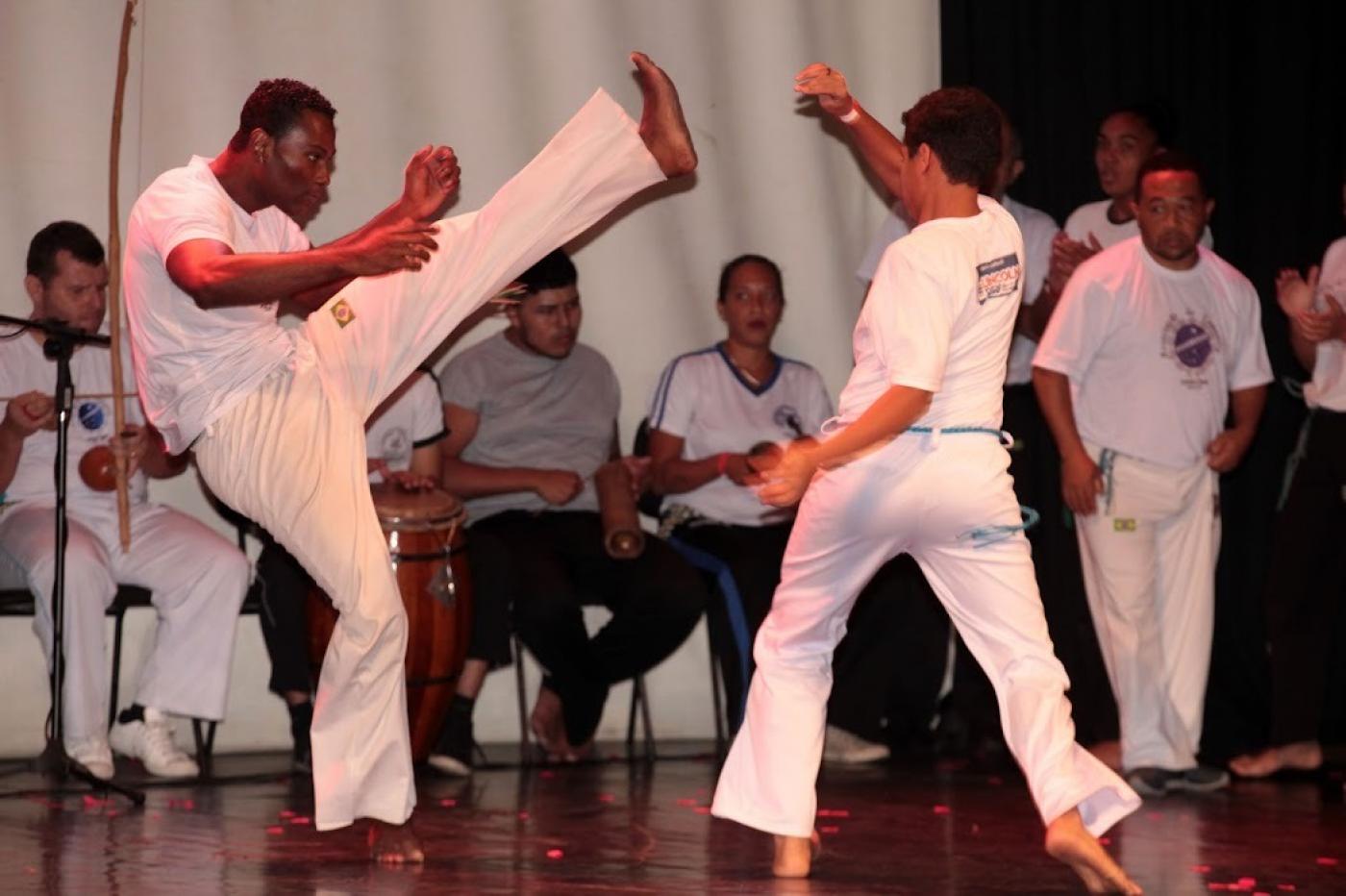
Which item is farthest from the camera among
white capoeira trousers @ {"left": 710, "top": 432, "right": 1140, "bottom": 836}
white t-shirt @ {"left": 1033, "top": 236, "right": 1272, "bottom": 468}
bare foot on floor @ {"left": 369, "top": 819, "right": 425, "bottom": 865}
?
white t-shirt @ {"left": 1033, "top": 236, "right": 1272, "bottom": 468}

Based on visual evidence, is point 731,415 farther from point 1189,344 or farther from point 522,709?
point 1189,344

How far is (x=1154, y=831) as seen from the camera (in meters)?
4.99

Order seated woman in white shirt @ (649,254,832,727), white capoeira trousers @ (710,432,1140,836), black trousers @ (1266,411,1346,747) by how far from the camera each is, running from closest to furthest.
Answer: white capoeira trousers @ (710,432,1140,836) < black trousers @ (1266,411,1346,747) < seated woman in white shirt @ (649,254,832,727)

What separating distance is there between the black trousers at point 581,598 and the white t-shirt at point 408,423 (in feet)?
1.27

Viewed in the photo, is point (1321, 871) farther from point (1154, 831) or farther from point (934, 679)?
point (934, 679)

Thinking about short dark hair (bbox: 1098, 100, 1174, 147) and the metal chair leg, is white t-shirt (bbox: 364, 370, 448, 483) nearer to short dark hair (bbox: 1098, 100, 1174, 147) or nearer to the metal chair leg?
the metal chair leg

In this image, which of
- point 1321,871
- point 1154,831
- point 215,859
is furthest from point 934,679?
point 215,859

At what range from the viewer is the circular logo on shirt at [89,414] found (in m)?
6.19

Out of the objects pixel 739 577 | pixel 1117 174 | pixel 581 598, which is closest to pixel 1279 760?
pixel 739 577

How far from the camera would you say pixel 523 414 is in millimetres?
6621

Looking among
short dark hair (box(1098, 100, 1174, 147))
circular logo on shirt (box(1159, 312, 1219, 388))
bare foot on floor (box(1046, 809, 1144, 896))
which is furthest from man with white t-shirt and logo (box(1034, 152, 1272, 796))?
bare foot on floor (box(1046, 809, 1144, 896))

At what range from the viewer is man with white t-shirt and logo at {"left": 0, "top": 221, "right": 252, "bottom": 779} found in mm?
5746

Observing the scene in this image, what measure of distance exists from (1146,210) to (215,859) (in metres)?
3.46

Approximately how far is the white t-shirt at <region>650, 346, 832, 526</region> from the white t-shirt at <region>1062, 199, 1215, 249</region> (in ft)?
3.82
